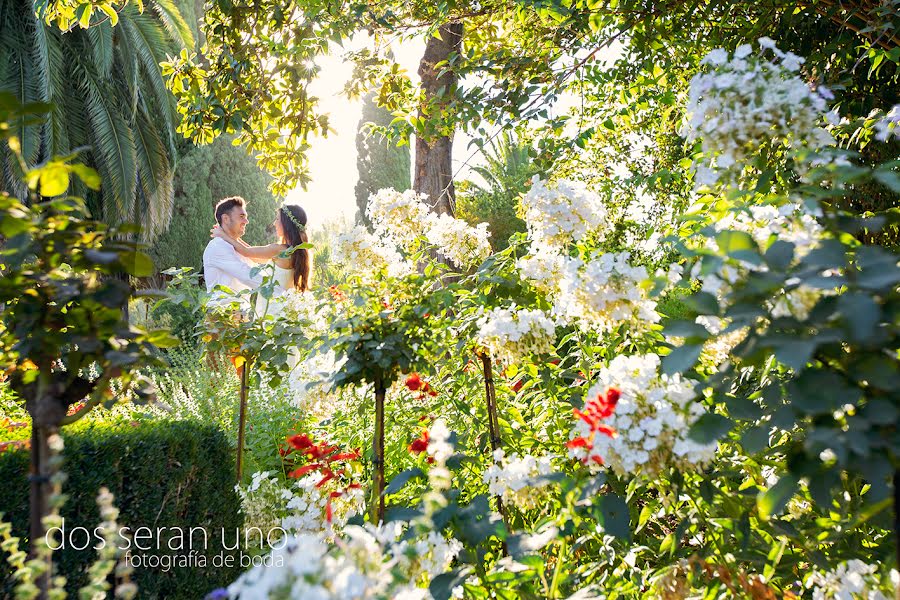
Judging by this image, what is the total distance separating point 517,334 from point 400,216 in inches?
34.9

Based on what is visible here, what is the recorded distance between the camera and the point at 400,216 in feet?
8.54

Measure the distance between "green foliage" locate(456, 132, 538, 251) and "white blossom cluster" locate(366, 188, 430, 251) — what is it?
1156cm

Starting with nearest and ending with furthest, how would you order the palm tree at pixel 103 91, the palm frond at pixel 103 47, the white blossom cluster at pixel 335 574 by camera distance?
1. the white blossom cluster at pixel 335 574
2. the palm tree at pixel 103 91
3. the palm frond at pixel 103 47

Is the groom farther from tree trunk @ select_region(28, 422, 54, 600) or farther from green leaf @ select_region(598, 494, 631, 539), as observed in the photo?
green leaf @ select_region(598, 494, 631, 539)

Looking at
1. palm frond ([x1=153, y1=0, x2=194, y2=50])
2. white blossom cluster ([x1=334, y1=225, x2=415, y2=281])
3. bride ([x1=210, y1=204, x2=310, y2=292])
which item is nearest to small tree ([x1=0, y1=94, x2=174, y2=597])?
white blossom cluster ([x1=334, y1=225, x2=415, y2=281])

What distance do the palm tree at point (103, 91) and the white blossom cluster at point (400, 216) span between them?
22.9 ft

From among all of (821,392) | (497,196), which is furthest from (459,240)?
(497,196)

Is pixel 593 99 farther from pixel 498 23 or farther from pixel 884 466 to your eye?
pixel 884 466

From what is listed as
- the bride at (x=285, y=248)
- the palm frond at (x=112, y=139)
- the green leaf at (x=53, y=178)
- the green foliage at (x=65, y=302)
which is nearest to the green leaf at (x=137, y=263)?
the green foliage at (x=65, y=302)

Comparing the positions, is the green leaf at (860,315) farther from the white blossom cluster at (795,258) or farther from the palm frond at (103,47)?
the palm frond at (103,47)

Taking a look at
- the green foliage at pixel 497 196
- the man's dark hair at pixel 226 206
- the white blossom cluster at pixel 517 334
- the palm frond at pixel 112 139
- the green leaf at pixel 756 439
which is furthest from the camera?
the green foliage at pixel 497 196

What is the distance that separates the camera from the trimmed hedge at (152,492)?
6.89 feet

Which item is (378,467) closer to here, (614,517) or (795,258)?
(614,517)

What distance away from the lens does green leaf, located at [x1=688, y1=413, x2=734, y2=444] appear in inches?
39.7
